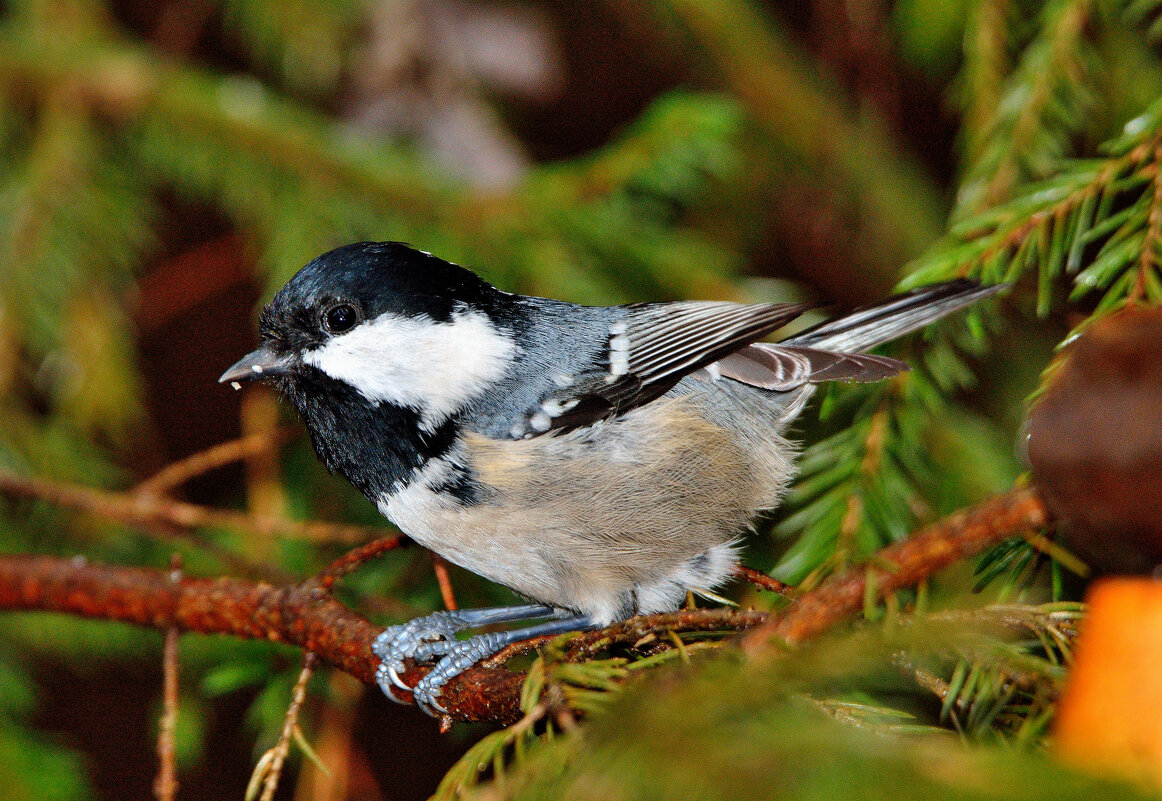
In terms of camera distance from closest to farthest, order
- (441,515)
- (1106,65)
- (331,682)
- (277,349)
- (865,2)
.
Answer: (441,515)
(277,349)
(331,682)
(1106,65)
(865,2)

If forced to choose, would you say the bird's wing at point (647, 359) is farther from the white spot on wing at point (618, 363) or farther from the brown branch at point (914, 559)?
the brown branch at point (914, 559)

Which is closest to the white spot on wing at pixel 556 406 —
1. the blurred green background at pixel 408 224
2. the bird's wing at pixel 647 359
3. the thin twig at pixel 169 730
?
the bird's wing at pixel 647 359

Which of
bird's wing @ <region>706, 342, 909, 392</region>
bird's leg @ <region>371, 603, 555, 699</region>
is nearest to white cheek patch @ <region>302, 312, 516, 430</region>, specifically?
bird's leg @ <region>371, 603, 555, 699</region>

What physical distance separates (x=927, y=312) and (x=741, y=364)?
13.8 inches

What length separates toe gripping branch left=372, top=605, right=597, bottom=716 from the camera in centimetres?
124

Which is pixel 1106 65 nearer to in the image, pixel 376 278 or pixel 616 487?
pixel 616 487

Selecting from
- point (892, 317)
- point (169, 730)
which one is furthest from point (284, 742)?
point (892, 317)

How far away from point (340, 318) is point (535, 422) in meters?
0.35

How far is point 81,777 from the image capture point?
1.43m

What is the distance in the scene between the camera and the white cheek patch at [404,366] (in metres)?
1.45

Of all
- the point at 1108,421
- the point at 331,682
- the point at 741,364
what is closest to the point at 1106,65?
the point at 741,364

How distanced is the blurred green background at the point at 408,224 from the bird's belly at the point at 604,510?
14 cm

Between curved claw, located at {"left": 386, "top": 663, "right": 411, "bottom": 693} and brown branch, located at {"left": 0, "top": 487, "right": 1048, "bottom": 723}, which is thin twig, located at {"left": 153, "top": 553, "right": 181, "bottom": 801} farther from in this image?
curved claw, located at {"left": 386, "top": 663, "right": 411, "bottom": 693}

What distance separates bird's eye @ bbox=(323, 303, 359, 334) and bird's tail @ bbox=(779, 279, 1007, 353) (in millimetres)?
769
